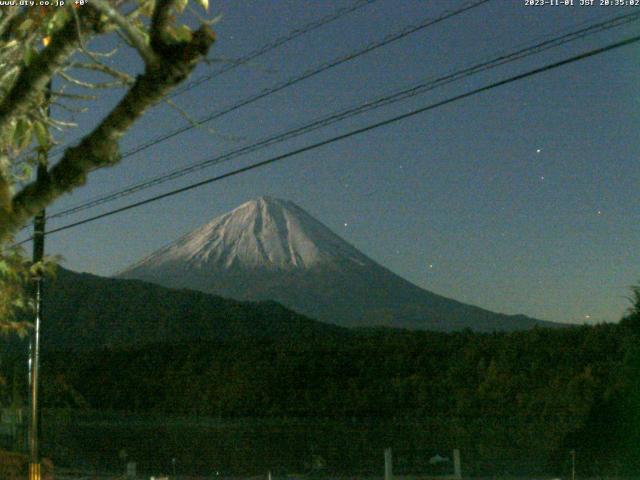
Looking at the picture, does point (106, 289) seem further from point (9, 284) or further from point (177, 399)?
point (9, 284)

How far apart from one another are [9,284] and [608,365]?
2537 cm

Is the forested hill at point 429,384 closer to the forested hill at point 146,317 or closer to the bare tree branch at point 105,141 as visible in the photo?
the forested hill at point 146,317

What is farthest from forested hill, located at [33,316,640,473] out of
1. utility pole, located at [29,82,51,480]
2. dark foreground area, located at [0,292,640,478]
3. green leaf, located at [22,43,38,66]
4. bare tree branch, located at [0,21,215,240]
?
bare tree branch, located at [0,21,215,240]

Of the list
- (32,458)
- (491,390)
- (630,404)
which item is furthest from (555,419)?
(32,458)

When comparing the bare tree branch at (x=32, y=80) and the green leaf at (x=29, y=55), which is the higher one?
the green leaf at (x=29, y=55)

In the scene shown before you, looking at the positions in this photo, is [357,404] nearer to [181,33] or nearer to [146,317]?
[181,33]

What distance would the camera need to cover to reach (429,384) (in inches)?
1566

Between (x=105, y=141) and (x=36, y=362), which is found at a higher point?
(x=105, y=141)

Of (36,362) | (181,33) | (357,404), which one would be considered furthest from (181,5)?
(357,404)

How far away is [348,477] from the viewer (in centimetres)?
2547

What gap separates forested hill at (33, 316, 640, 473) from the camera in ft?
75.5

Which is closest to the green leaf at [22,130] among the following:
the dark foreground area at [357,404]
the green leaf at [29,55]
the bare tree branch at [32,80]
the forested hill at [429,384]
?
the green leaf at [29,55]

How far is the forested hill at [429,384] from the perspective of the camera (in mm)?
23000

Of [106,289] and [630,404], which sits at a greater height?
[106,289]
